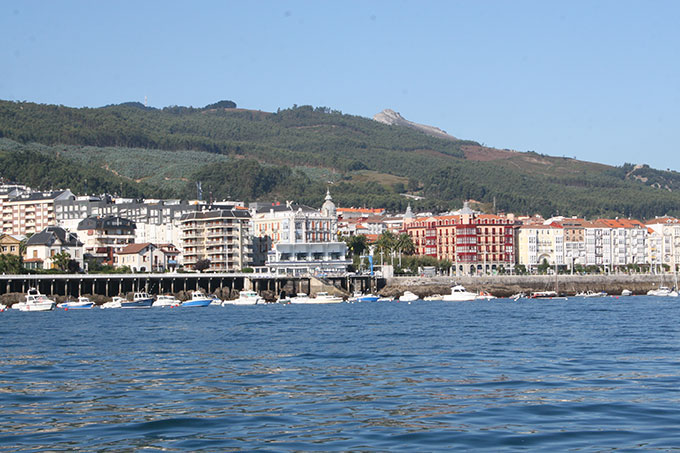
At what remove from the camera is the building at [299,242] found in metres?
144

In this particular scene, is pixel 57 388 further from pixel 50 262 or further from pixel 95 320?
pixel 50 262

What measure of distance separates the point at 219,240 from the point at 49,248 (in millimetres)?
23851

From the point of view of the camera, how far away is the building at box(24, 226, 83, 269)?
13975cm

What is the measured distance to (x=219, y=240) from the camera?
5881 inches

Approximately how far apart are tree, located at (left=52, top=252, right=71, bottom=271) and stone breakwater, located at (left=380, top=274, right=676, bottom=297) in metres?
41.3

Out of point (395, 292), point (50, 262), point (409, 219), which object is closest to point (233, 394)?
point (395, 292)

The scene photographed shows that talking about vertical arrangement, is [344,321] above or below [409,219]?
below

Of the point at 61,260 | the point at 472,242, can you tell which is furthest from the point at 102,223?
the point at 472,242

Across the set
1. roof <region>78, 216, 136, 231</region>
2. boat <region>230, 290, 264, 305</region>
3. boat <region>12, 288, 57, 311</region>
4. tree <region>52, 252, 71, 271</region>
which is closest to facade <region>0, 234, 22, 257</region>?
tree <region>52, 252, 71, 271</region>

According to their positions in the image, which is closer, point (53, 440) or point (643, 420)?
point (53, 440)

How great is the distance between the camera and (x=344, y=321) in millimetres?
74188

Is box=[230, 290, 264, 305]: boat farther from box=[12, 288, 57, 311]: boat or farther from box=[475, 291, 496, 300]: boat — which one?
box=[475, 291, 496, 300]: boat

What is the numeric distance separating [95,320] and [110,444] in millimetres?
56930

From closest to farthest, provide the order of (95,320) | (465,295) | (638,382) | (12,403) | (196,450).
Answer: (196,450) → (12,403) → (638,382) → (95,320) → (465,295)
